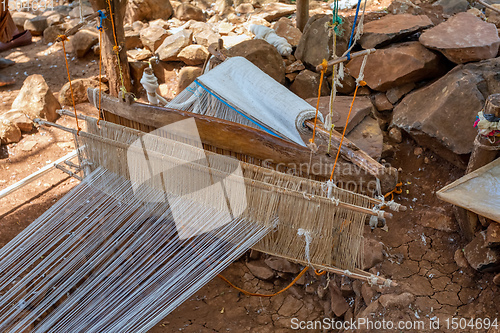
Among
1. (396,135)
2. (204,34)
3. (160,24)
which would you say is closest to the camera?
(396,135)

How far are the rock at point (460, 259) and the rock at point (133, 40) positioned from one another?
4838 mm

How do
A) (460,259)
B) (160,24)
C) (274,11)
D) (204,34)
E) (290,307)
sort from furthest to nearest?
(160,24), (274,11), (204,34), (290,307), (460,259)

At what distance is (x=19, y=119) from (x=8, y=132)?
216mm

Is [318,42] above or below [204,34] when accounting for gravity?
above

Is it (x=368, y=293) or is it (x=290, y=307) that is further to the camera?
(x=290, y=307)

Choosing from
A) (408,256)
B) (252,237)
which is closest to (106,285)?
(252,237)

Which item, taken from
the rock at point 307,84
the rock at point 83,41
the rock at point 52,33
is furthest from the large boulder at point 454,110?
the rock at point 52,33

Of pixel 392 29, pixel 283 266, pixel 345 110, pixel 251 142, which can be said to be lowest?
pixel 283 266

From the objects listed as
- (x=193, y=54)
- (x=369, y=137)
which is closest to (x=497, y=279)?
(x=369, y=137)

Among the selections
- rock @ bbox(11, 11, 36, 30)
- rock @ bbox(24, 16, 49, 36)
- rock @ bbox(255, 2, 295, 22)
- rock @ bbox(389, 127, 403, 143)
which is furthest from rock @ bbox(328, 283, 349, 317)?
rock @ bbox(11, 11, 36, 30)

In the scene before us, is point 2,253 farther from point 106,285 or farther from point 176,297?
point 176,297

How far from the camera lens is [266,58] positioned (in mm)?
4008

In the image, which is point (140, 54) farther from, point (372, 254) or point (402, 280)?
point (402, 280)

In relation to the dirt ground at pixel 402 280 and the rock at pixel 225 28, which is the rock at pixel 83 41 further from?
the dirt ground at pixel 402 280
